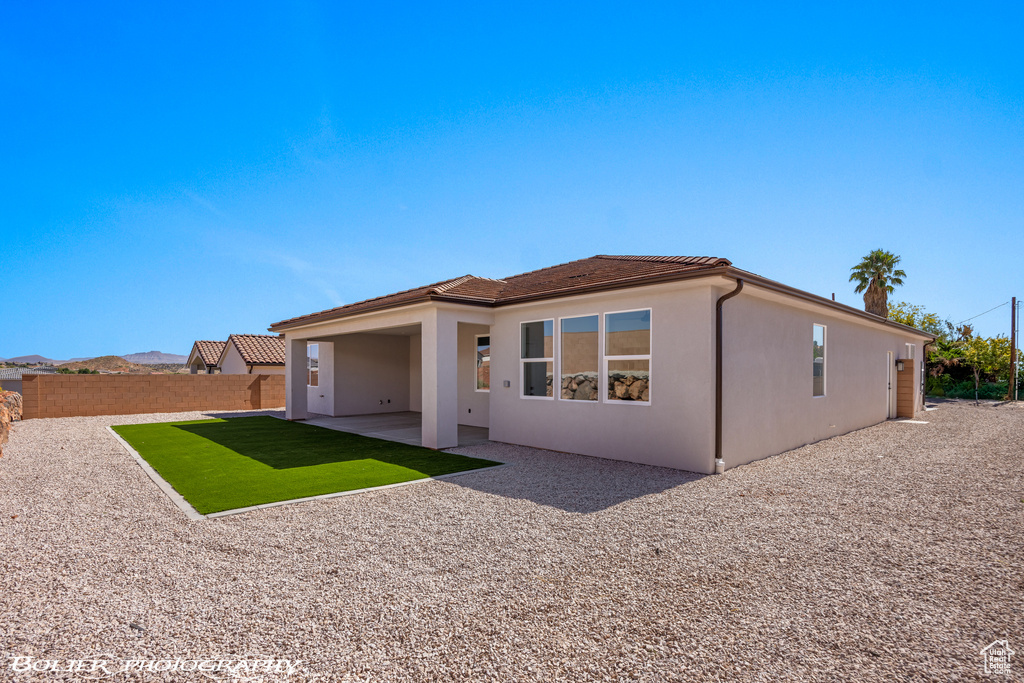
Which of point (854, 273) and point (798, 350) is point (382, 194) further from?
point (854, 273)

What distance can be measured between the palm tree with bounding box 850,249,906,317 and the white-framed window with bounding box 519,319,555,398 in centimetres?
2589

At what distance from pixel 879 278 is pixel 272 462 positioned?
3178 cm

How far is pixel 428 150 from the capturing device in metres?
14.1

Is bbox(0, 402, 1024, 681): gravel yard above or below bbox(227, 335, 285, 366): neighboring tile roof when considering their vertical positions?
below

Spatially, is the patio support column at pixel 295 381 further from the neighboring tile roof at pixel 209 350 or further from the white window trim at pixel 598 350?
the neighboring tile roof at pixel 209 350

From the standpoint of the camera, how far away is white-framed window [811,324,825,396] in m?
10.9

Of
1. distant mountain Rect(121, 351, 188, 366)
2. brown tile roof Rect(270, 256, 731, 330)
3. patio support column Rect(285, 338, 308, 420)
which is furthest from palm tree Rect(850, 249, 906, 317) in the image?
distant mountain Rect(121, 351, 188, 366)

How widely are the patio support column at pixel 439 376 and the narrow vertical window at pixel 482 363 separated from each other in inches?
134


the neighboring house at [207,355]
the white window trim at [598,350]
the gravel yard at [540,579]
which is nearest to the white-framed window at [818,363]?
the gravel yard at [540,579]

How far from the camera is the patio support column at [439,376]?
9648 millimetres

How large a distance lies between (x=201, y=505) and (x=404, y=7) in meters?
10.8

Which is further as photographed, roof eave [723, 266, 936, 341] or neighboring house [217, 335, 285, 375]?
neighboring house [217, 335, 285, 375]

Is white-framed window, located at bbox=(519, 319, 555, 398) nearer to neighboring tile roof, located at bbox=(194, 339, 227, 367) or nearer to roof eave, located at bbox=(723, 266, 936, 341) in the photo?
roof eave, located at bbox=(723, 266, 936, 341)

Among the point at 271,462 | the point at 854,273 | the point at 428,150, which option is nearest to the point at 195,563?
the point at 271,462
